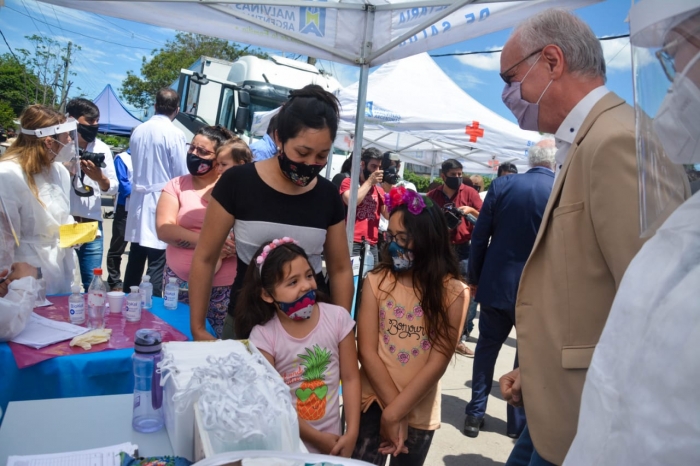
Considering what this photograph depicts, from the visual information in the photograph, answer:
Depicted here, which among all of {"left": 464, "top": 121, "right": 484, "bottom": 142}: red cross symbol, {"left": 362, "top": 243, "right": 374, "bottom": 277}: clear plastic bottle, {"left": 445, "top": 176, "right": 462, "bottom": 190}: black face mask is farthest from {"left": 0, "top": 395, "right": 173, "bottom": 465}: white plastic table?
{"left": 464, "top": 121, "right": 484, "bottom": 142}: red cross symbol

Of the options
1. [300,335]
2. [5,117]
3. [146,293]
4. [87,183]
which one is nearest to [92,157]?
[87,183]

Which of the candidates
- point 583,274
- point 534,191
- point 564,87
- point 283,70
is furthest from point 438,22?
point 283,70

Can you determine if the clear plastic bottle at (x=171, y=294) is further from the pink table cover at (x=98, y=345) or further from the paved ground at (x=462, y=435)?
the paved ground at (x=462, y=435)

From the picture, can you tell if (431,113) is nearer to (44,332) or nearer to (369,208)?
(369,208)

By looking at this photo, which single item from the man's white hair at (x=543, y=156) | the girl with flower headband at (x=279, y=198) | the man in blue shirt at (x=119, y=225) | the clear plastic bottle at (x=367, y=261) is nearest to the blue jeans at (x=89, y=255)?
the man in blue shirt at (x=119, y=225)

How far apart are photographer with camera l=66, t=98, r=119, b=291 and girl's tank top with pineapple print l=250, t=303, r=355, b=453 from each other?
3.02 m

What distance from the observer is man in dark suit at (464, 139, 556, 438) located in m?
3.42

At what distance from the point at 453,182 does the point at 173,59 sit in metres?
35.5

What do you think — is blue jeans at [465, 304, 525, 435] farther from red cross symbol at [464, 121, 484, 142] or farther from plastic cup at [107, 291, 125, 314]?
red cross symbol at [464, 121, 484, 142]

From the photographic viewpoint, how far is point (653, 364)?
642mm

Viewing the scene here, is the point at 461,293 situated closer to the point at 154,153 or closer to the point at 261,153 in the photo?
the point at 261,153

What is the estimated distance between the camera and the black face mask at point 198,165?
11.1ft

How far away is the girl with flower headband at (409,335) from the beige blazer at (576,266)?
1.95 feet

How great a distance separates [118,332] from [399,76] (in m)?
5.99
